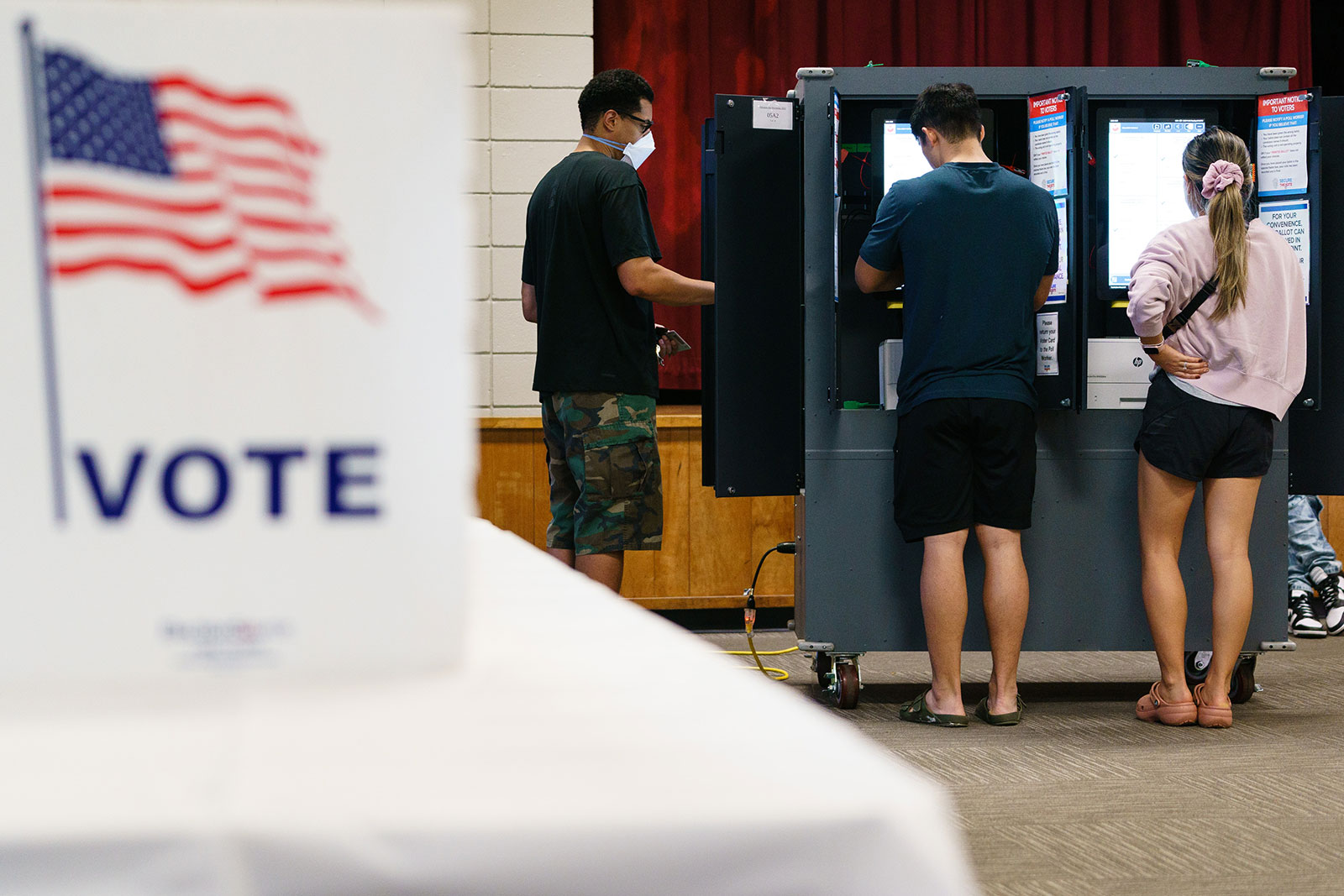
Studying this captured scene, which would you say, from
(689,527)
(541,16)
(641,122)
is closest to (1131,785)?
(641,122)

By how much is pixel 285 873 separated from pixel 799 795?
12cm

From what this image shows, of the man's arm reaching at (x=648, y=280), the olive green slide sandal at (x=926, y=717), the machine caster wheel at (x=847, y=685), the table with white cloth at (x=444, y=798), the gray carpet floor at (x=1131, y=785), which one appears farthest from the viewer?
the machine caster wheel at (x=847, y=685)

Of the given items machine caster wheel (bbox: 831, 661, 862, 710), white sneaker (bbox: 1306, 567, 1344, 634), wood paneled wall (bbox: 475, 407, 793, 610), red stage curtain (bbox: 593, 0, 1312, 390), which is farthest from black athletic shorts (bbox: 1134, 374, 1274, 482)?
red stage curtain (bbox: 593, 0, 1312, 390)

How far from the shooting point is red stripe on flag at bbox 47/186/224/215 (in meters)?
0.30

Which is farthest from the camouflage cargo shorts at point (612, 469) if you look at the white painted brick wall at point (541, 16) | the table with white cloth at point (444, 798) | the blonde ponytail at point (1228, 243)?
the table with white cloth at point (444, 798)

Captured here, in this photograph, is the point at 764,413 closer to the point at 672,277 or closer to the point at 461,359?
the point at 672,277

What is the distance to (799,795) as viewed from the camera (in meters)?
0.28

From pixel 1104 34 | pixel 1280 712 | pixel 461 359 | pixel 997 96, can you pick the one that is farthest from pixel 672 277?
pixel 1104 34

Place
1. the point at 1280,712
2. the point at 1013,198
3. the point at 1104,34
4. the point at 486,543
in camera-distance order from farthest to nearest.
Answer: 1. the point at 1104,34
2. the point at 1280,712
3. the point at 1013,198
4. the point at 486,543

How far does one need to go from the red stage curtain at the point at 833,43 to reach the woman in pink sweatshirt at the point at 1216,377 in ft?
7.73

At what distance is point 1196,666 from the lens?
336 cm

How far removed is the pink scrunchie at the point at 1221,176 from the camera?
2.85 meters

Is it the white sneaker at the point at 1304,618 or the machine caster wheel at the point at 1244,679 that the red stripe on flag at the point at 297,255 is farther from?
the white sneaker at the point at 1304,618

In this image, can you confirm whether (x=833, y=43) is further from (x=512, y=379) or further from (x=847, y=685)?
(x=847, y=685)
